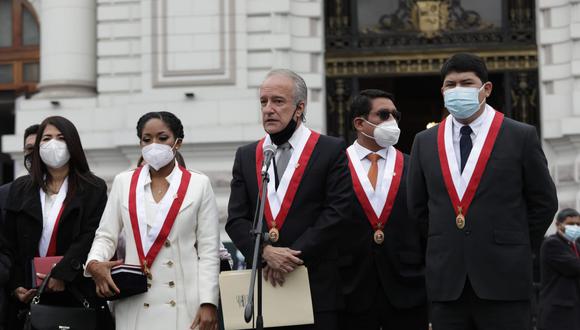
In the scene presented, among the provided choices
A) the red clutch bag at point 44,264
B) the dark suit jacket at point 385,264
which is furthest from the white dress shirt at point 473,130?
the red clutch bag at point 44,264

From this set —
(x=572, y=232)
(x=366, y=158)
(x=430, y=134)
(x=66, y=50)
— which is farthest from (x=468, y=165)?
(x=66, y=50)

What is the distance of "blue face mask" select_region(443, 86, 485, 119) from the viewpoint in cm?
584

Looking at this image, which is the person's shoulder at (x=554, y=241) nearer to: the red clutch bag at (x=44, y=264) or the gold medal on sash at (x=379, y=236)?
the gold medal on sash at (x=379, y=236)

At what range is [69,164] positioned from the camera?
23.2 feet

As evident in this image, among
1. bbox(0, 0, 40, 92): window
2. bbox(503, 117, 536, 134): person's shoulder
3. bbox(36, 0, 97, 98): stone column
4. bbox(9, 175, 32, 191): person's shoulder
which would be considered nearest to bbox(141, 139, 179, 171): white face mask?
bbox(9, 175, 32, 191): person's shoulder

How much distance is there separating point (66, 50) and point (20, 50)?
1.58 metres

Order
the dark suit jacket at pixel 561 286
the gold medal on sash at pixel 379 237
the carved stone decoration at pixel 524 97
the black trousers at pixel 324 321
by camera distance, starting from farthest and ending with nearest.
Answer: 1. the carved stone decoration at pixel 524 97
2. the dark suit jacket at pixel 561 286
3. the gold medal on sash at pixel 379 237
4. the black trousers at pixel 324 321

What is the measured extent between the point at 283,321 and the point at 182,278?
0.77 meters

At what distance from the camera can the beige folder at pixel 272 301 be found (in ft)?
18.6

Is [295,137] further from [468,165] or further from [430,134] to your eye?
[468,165]

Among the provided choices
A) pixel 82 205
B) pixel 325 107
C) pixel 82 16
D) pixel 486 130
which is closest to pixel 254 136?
pixel 325 107

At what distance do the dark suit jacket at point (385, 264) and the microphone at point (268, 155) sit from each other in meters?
1.08

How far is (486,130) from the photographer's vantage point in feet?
19.2

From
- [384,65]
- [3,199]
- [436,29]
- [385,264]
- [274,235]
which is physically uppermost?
[436,29]
